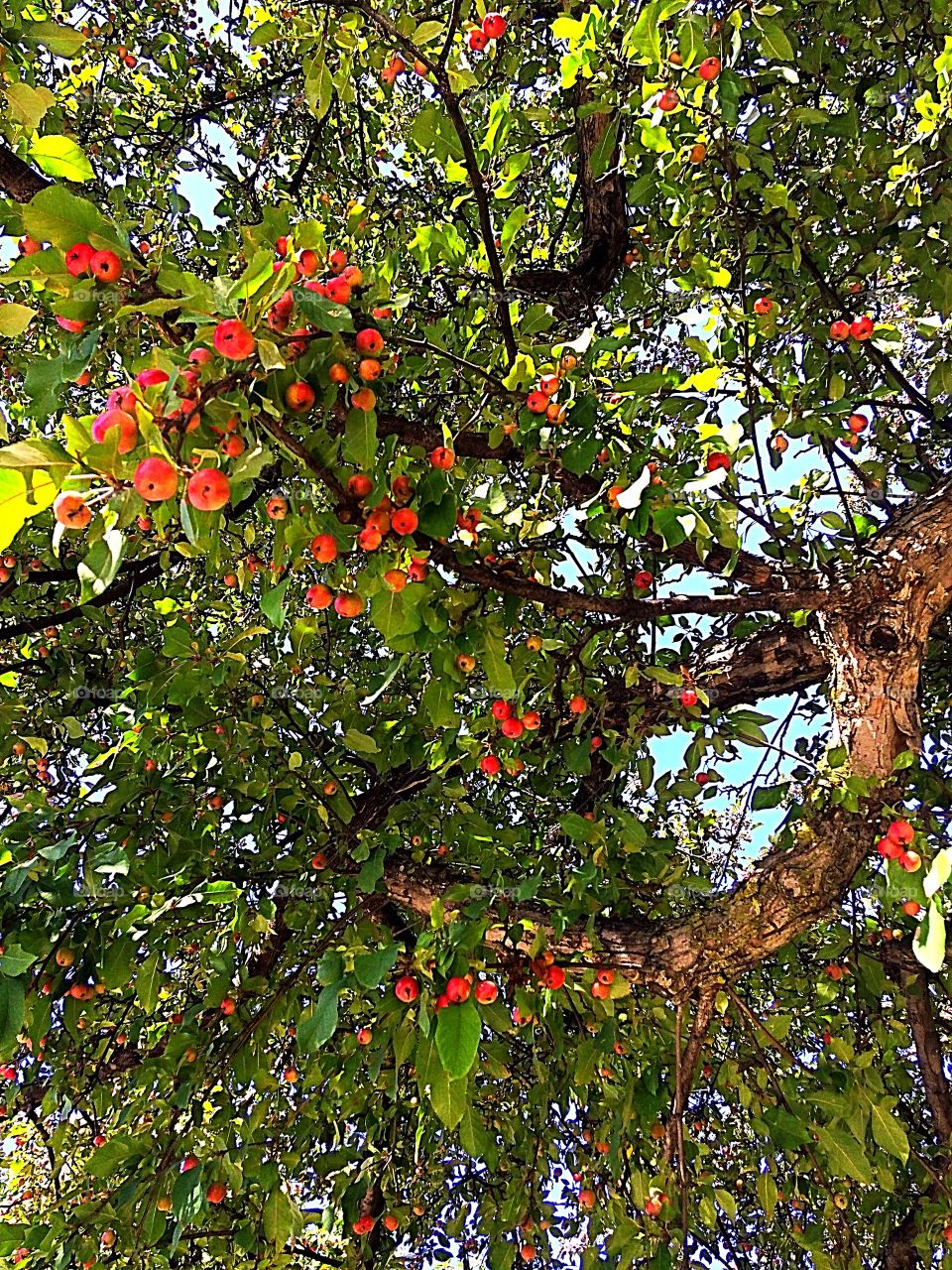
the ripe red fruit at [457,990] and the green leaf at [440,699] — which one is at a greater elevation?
the green leaf at [440,699]

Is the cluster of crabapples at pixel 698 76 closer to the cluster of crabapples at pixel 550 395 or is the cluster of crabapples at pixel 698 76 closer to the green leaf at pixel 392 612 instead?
the cluster of crabapples at pixel 550 395

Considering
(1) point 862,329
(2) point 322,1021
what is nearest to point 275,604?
(2) point 322,1021

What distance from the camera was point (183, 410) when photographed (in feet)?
3.65

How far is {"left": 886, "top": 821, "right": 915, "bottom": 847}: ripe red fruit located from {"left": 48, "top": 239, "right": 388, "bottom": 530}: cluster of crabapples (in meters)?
1.48

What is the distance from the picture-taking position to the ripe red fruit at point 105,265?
115 cm

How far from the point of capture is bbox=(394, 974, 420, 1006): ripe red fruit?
5.24ft

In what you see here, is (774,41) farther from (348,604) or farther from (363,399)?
(348,604)

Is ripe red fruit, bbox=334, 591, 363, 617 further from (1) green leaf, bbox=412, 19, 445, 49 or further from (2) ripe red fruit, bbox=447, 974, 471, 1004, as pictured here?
(1) green leaf, bbox=412, 19, 445, 49

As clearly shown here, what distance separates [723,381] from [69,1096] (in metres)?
3.15

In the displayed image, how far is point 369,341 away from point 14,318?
508 millimetres

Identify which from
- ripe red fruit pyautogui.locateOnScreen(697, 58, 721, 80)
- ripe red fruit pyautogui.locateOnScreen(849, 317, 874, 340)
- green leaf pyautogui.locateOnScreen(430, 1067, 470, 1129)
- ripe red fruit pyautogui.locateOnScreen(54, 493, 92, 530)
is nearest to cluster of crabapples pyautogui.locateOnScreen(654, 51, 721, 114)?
ripe red fruit pyautogui.locateOnScreen(697, 58, 721, 80)

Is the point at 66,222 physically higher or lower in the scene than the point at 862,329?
lower

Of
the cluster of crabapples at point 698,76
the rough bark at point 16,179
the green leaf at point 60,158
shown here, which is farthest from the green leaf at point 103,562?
the cluster of crabapples at point 698,76

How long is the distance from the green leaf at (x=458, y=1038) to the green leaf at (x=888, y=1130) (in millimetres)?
1082
